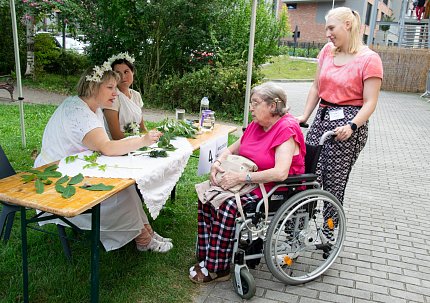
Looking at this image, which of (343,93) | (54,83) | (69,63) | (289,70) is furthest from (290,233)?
(289,70)

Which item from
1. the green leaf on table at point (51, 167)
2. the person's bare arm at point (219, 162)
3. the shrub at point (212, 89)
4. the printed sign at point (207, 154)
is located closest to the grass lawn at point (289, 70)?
the shrub at point (212, 89)

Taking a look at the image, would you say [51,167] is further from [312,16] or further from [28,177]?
[312,16]

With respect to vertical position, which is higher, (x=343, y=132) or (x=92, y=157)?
(x=343, y=132)

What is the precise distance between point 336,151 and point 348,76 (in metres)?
0.55

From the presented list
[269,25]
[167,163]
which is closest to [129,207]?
[167,163]

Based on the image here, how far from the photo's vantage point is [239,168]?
2.84 metres

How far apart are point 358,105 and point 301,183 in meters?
0.78

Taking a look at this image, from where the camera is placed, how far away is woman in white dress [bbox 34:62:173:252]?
2801mm

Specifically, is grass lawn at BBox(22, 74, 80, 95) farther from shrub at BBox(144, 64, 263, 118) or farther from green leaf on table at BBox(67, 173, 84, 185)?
green leaf on table at BBox(67, 173, 84, 185)

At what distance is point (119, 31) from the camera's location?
411 inches

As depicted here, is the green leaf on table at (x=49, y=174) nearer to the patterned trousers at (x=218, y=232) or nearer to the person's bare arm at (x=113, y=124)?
the patterned trousers at (x=218, y=232)

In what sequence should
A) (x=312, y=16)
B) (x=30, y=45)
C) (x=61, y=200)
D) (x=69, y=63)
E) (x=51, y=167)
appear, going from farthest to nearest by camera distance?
1. (x=312, y=16)
2. (x=69, y=63)
3. (x=30, y=45)
4. (x=51, y=167)
5. (x=61, y=200)

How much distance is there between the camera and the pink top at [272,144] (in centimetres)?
279

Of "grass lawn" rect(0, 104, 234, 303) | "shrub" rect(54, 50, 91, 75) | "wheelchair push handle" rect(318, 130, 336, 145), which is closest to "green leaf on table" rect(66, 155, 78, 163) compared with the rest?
"grass lawn" rect(0, 104, 234, 303)
